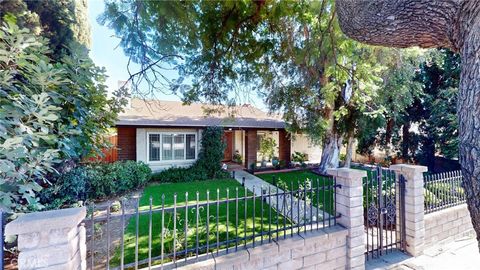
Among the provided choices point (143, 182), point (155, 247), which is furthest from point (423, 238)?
point (143, 182)

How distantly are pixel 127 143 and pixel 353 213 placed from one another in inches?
458

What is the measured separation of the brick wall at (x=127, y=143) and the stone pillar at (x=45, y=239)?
10.8 metres

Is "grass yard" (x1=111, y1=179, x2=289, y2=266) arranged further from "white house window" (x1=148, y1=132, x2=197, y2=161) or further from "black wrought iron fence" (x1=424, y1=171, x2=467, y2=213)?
"white house window" (x1=148, y1=132, x2=197, y2=161)

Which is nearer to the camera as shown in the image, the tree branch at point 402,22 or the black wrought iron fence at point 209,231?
the tree branch at point 402,22

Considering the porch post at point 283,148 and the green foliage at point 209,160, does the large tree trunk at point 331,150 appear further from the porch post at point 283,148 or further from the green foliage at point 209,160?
the green foliage at point 209,160

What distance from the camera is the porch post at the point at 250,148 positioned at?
48.6 feet

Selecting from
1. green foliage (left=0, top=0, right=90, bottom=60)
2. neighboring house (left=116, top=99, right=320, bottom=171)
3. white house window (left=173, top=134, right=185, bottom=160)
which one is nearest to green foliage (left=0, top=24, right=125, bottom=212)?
green foliage (left=0, top=0, right=90, bottom=60)

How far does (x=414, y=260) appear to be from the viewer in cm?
415

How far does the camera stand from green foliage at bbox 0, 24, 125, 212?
2.67 metres

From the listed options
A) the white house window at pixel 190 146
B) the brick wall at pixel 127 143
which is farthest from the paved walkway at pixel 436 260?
the brick wall at pixel 127 143

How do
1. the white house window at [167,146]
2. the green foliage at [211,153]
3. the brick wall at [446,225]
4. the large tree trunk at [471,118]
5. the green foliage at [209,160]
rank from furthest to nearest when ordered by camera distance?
the white house window at [167,146], the green foliage at [211,153], the green foliage at [209,160], the brick wall at [446,225], the large tree trunk at [471,118]

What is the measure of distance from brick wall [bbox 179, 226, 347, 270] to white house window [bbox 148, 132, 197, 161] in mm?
10435

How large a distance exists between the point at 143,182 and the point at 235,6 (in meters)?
7.92

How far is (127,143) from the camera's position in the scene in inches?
485
